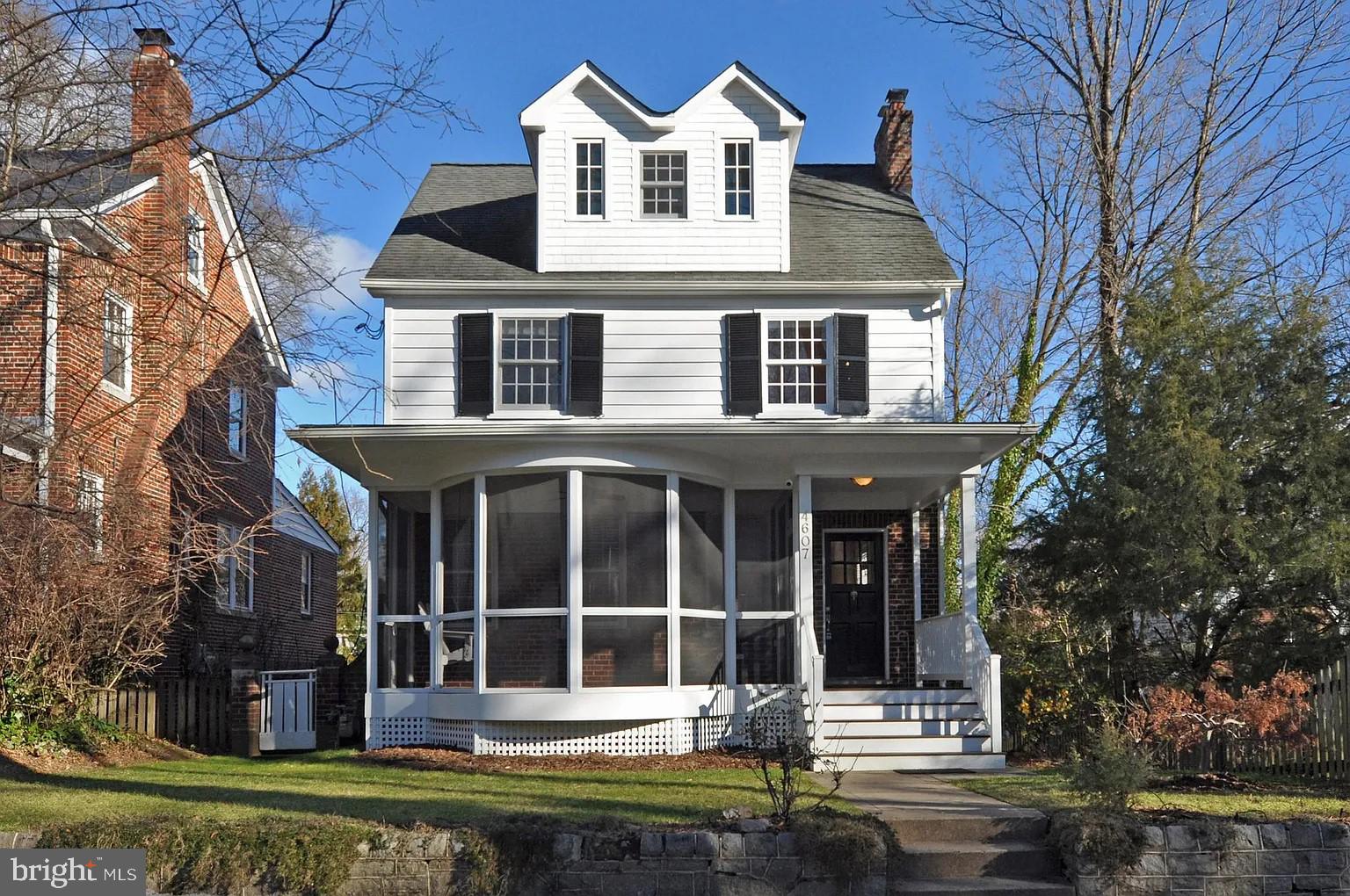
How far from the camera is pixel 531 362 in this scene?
15.5 meters

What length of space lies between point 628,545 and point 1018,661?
549cm

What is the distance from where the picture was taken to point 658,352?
1586 cm

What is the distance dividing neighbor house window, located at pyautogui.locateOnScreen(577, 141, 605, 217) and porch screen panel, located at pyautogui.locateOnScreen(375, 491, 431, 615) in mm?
4184

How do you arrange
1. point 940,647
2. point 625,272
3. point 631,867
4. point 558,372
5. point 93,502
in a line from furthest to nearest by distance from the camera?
point 625,272 < point 558,372 < point 940,647 < point 93,502 < point 631,867

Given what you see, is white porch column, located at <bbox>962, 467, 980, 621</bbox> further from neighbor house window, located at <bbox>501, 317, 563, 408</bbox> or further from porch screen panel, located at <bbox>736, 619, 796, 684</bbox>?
neighbor house window, located at <bbox>501, 317, 563, 408</bbox>

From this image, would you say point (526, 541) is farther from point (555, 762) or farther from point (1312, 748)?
point (1312, 748)

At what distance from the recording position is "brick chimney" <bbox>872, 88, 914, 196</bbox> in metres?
18.8

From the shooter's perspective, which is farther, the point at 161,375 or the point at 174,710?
the point at 174,710

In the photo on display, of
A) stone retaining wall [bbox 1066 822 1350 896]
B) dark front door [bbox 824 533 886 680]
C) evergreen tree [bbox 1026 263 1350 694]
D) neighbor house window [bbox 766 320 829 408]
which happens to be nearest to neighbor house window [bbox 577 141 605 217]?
neighbor house window [bbox 766 320 829 408]

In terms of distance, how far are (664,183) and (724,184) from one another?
0.78 m

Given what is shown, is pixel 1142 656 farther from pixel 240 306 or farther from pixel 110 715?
pixel 240 306

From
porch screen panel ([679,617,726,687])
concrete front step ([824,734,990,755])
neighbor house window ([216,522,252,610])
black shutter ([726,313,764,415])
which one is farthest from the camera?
neighbor house window ([216,522,252,610])

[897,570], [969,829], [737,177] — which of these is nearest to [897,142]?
[737,177]

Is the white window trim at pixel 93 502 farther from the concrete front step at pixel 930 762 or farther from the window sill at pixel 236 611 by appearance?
the concrete front step at pixel 930 762
